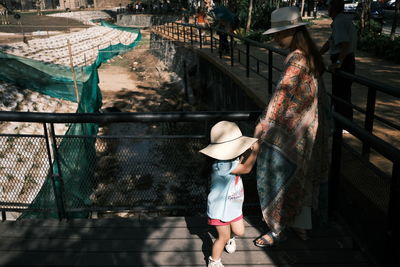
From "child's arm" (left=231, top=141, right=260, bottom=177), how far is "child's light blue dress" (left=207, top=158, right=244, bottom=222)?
0.10 feet

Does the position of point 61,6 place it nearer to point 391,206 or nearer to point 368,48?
point 368,48

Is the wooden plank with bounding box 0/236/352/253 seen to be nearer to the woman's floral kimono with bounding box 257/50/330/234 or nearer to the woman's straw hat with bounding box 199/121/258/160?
the woman's floral kimono with bounding box 257/50/330/234

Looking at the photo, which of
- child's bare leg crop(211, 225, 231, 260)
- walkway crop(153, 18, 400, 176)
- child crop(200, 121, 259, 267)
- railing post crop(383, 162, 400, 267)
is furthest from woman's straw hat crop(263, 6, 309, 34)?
walkway crop(153, 18, 400, 176)

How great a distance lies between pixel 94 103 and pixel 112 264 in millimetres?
10252

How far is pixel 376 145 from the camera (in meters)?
2.54

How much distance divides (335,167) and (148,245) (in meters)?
1.60

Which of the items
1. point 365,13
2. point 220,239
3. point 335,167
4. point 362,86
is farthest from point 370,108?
point 365,13

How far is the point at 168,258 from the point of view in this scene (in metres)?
3.08

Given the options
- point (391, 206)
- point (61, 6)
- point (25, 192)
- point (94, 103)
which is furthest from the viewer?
point (61, 6)

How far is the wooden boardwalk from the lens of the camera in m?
3.04

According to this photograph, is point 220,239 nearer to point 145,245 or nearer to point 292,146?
point 145,245

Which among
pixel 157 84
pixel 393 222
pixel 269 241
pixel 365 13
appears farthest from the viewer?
pixel 157 84

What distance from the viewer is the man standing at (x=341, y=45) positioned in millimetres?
5051

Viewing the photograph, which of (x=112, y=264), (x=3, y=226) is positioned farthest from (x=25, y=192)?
(x=112, y=264)
